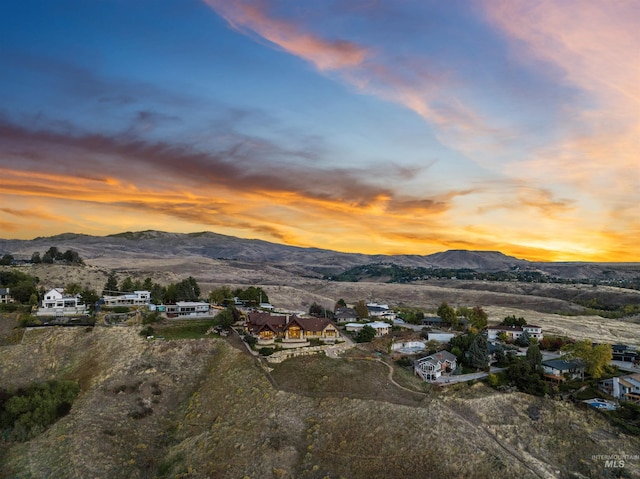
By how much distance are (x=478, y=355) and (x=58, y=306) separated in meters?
62.8

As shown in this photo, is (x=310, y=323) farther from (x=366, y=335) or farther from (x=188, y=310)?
(x=188, y=310)

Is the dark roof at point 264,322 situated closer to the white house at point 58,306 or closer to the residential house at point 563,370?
the white house at point 58,306

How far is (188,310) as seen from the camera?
240 feet

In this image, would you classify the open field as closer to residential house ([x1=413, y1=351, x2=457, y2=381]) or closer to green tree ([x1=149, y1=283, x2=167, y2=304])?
green tree ([x1=149, y1=283, x2=167, y2=304])

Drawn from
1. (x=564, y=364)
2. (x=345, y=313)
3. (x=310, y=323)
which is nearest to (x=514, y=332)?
(x=564, y=364)

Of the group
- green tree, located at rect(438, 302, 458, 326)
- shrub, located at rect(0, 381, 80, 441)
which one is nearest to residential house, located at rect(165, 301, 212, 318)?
shrub, located at rect(0, 381, 80, 441)

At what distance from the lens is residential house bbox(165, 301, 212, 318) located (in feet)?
236

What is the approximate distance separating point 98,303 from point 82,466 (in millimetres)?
47133

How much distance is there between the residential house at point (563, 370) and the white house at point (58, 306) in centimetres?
6672

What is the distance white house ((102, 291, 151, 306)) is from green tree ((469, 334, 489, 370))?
56803mm

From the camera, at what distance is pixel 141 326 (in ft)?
198

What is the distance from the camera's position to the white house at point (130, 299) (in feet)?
253

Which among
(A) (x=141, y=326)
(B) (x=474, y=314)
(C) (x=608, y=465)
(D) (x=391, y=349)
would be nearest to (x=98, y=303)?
(A) (x=141, y=326)

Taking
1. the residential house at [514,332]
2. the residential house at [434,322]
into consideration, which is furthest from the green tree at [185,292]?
the residential house at [514,332]
